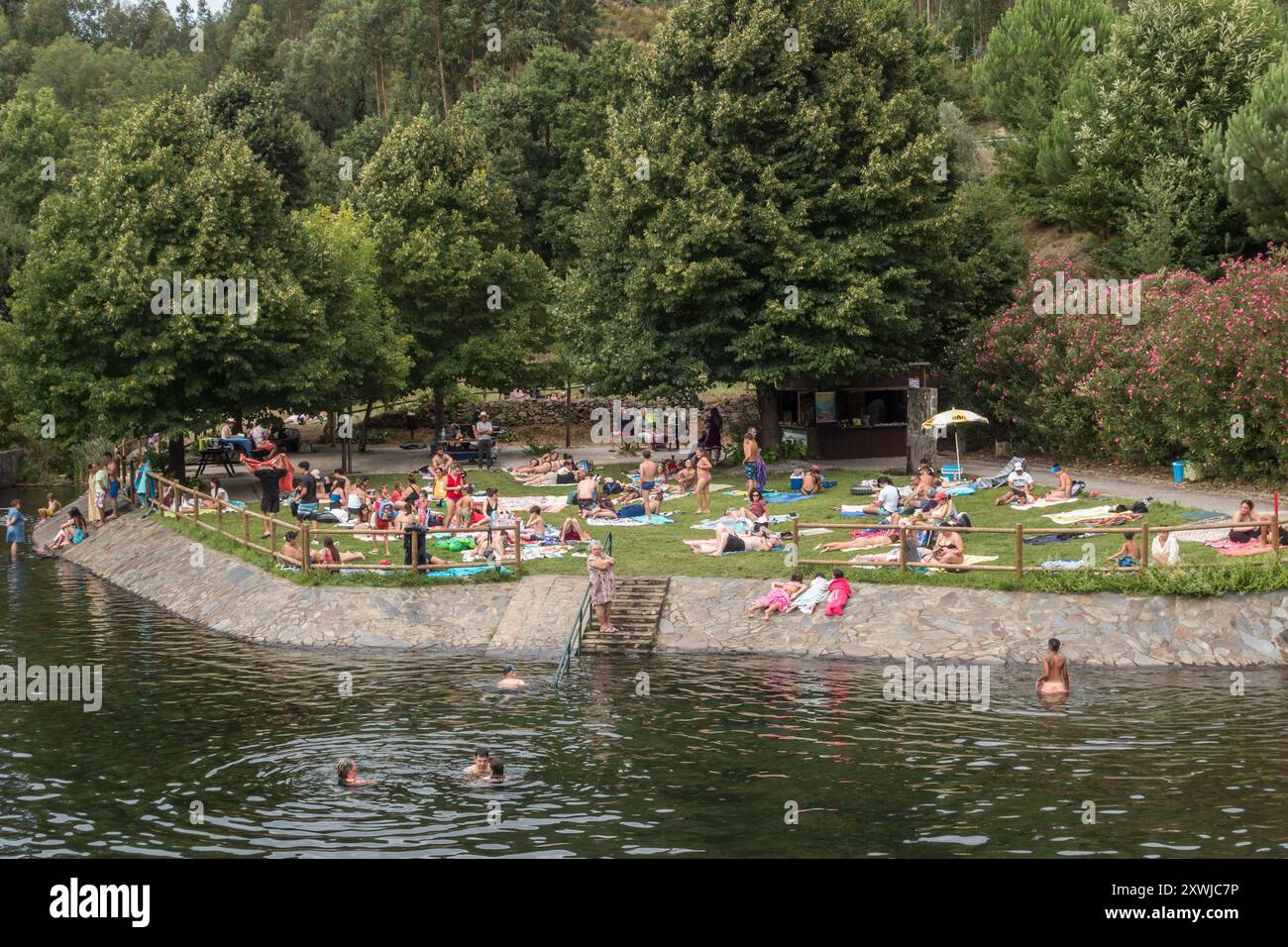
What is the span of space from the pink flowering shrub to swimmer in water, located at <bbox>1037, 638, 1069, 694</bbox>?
51.6ft

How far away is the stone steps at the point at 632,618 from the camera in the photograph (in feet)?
101

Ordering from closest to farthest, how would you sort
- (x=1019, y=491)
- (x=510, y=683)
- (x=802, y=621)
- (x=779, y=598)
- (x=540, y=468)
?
1. (x=510, y=683)
2. (x=802, y=621)
3. (x=779, y=598)
4. (x=1019, y=491)
5. (x=540, y=468)

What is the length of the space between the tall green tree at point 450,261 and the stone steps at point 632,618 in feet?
86.7

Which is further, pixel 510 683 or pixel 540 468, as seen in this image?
pixel 540 468

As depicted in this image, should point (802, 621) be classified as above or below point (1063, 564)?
below

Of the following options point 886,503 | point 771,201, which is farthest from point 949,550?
point 771,201

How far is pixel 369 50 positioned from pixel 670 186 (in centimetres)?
7497

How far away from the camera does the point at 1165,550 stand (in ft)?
99.3

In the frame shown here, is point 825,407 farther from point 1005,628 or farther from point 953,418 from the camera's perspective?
point 1005,628

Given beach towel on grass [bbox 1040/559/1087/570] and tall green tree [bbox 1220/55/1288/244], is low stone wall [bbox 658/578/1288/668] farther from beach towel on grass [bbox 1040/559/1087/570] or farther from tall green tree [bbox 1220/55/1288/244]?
tall green tree [bbox 1220/55/1288/244]

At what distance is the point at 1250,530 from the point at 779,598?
1050 centimetres

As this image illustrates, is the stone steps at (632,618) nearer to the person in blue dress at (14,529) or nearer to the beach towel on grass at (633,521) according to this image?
the beach towel on grass at (633,521)
